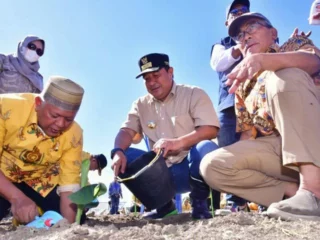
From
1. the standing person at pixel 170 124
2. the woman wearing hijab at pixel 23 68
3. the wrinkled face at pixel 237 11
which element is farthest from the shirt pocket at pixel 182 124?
the woman wearing hijab at pixel 23 68

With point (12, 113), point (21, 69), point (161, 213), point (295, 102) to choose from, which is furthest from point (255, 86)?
point (21, 69)

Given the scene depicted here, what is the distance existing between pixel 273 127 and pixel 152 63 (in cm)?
101

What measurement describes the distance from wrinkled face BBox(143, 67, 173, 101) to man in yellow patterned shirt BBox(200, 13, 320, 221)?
2.16ft

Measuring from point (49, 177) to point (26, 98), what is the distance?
0.52 metres

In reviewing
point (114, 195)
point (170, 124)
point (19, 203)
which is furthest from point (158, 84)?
point (114, 195)

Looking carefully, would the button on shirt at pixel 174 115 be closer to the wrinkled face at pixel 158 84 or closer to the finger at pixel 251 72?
the wrinkled face at pixel 158 84

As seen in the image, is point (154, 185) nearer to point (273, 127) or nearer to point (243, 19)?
point (273, 127)

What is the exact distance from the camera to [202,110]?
251 cm

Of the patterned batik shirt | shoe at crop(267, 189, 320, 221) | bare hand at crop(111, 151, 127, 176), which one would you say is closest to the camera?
shoe at crop(267, 189, 320, 221)


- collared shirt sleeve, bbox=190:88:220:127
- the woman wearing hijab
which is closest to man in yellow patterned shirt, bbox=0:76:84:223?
collared shirt sleeve, bbox=190:88:220:127

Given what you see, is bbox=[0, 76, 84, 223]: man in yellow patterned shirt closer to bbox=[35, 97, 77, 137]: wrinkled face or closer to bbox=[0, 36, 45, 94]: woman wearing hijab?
bbox=[35, 97, 77, 137]: wrinkled face

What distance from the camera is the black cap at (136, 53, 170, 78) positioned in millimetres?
2664

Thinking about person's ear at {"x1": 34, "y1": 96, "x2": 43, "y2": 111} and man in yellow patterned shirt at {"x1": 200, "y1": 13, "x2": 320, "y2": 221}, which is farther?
person's ear at {"x1": 34, "y1": 96, "x2": 43, "y2": 111}

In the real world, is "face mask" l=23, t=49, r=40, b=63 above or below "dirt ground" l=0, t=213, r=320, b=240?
above
